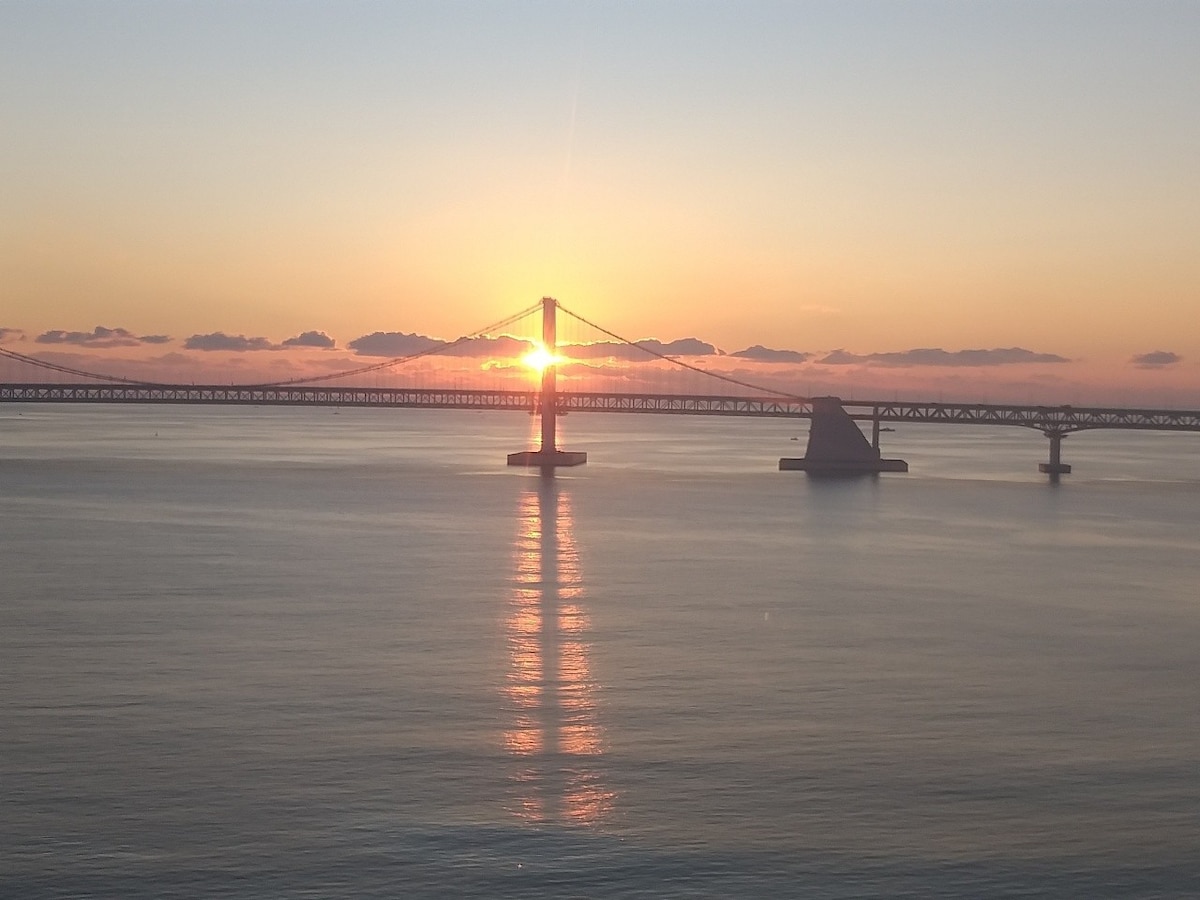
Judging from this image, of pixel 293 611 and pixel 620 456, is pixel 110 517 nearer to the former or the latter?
pixel 293 611

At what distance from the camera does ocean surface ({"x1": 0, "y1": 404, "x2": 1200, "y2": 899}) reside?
19.6 m

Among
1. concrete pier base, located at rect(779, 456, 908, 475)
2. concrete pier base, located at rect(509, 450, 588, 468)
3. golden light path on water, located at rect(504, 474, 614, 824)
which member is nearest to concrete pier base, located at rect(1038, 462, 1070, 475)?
concrete pier base, located at rect(779, 456, 908, 475)

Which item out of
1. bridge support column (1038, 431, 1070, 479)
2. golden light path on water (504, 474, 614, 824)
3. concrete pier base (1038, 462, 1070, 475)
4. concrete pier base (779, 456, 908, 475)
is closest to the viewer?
golden light path on water (504, 474, 614, 824)

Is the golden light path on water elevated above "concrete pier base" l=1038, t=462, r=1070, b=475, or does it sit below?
above

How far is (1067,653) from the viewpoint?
3566cm

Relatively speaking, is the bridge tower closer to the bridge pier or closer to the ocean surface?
the bridge pier

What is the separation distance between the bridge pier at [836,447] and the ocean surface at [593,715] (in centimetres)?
5183

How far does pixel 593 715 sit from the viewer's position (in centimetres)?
2792

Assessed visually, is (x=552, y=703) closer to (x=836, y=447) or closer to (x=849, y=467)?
(x=849, y=467)

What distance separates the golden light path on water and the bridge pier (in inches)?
2541

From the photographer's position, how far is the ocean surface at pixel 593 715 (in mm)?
19562

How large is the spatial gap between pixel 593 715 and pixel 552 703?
1.43 metres

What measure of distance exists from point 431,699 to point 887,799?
10030 millimetres

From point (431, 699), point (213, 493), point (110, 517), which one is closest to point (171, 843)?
point (431, 699)
